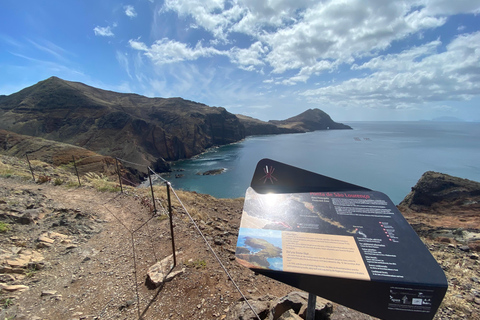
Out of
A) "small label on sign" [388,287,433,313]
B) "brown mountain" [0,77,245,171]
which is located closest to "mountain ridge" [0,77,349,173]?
"brown mountain" [0,77,245,171]

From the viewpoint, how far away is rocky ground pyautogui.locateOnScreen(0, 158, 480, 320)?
3.81 meters

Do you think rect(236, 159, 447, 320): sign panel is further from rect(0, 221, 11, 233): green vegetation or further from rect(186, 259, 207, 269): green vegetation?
rect(0, 221, 11, 233): green vegetation

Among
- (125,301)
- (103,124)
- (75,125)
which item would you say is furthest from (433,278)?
(75,125)

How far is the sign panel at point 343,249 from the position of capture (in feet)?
7.05

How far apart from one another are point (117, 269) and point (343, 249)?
490cm

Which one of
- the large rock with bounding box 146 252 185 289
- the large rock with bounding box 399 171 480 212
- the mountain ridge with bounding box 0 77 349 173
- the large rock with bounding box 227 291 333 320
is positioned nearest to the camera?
the large rock with bounding box 227 291 333 320

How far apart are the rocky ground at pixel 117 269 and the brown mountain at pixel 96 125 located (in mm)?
53817

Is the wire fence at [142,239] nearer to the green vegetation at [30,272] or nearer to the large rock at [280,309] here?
the large rock at [280,309]

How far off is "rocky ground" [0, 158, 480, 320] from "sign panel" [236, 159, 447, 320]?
5.72 ft

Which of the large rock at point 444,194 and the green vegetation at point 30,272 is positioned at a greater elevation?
the green vegetation at point 30,272

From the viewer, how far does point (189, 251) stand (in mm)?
5617

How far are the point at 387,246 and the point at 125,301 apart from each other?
14.5ft

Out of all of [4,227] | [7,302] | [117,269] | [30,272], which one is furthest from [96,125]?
[7,302]

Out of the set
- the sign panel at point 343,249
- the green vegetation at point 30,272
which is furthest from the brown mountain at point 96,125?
the sign panel at point 343,249
